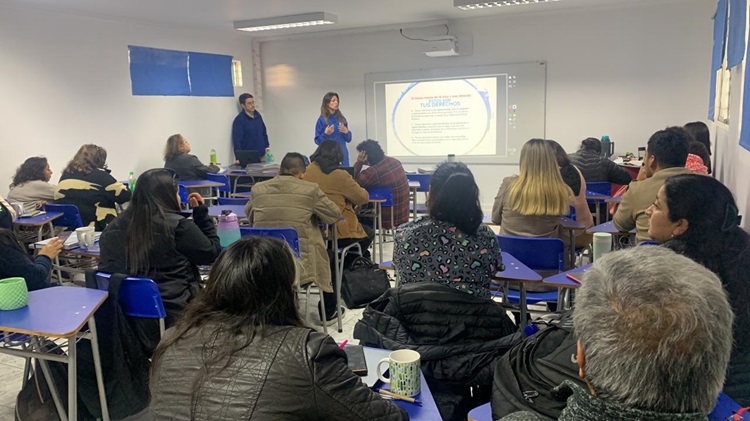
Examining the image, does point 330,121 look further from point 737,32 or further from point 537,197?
point 737,32

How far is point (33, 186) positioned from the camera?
494 cm

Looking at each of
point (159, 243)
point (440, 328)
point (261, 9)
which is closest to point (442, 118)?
point (261, 9)

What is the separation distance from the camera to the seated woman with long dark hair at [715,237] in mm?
1688

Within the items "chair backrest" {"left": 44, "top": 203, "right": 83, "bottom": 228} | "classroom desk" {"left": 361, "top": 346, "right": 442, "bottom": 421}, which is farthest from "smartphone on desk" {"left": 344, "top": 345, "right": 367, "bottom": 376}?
"chair backrest" {"left": 44, "top": 203, "right": 83, "bottom": 228}

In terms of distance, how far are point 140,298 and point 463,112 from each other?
6475 mm

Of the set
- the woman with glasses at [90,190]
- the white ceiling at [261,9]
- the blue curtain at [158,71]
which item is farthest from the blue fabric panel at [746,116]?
the blue curtain at [158,71]

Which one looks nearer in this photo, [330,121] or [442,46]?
[442,46]

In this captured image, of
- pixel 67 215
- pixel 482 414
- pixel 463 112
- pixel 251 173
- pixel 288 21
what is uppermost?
pixel 288 21

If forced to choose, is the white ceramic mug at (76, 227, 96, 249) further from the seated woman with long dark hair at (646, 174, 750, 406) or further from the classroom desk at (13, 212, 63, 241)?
the seated woman with long dark hair at (646, 174, 750, 406)

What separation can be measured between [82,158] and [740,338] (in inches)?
194

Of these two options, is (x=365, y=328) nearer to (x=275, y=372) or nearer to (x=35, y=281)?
(x=275, y=372)

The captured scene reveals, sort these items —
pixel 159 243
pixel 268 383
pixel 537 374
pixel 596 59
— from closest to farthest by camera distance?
1. pixel 268 383
2. pixel 537 374
3. pixel 159 243
4. pixel 596 59

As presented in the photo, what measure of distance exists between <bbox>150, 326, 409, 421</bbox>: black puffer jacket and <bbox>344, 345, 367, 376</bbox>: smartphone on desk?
31cm

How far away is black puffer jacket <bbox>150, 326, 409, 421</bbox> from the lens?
1.18 metres
